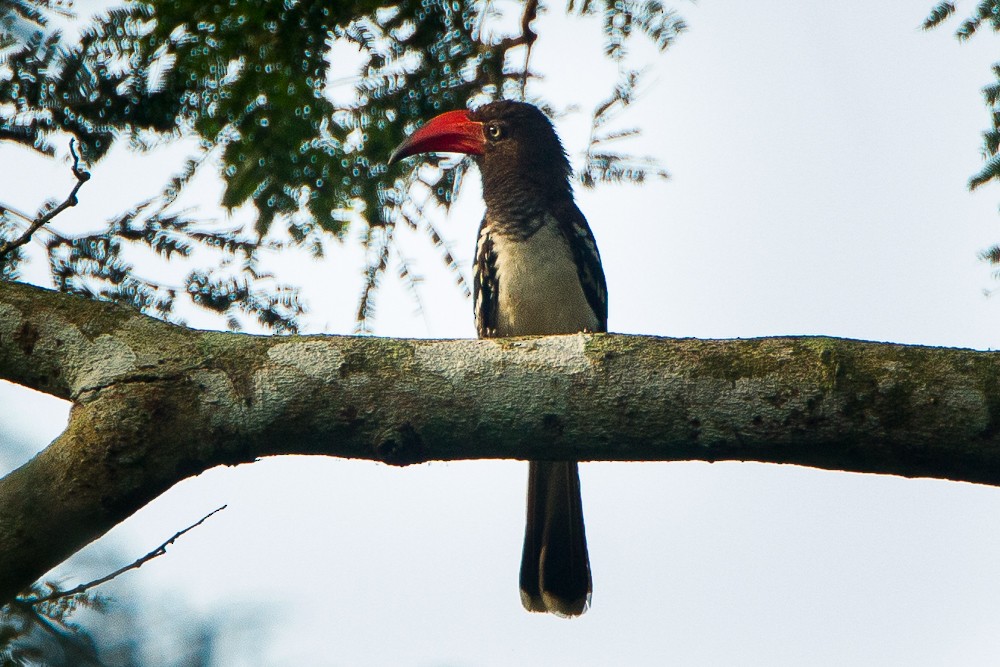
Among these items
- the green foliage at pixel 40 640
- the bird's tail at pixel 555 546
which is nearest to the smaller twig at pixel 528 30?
the bird's tail at pixel 555 546

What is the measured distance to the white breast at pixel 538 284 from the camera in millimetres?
4215

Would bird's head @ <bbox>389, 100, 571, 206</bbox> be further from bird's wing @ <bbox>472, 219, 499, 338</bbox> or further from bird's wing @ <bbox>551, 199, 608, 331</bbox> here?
bird's wing @ <bbox>472, 219, 499, 338</bbox>

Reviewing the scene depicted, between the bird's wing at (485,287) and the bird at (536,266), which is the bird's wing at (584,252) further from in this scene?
the bird's wing at (485,287)

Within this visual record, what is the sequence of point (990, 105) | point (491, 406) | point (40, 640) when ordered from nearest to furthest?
1. point (40, 640)
2. point (491, 406)
3. point (990, 105)

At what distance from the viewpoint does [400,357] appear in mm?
2223

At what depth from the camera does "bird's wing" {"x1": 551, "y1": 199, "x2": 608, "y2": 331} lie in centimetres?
439

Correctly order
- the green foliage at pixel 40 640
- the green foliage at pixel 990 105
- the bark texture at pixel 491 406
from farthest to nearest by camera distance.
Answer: the green foliage at pixel 990 105, the bark texture at pixel 491 406, the green foliage at pixel 40 640

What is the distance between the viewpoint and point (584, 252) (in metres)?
4.41

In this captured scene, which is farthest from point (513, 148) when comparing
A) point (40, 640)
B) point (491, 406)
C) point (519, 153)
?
point (40, 640)

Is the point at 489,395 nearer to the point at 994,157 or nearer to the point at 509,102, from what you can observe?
the point at 994,157

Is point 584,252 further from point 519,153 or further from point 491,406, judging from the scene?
point 491,406

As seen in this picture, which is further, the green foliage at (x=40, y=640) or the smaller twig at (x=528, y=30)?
the smaller twig at (x=528, y=30)

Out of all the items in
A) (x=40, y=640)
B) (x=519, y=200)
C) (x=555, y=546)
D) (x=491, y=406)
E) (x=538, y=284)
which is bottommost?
(x=40, y=640)

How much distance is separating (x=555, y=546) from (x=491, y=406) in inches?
75.7
